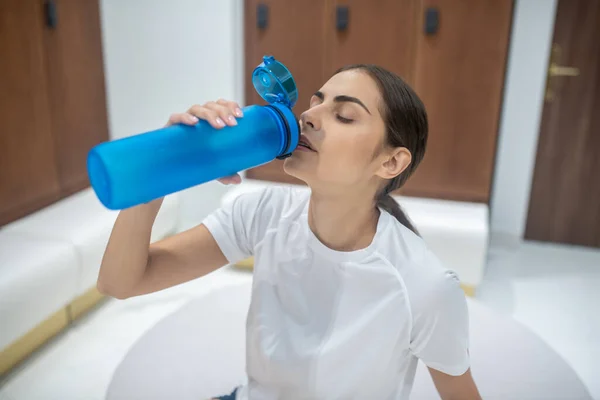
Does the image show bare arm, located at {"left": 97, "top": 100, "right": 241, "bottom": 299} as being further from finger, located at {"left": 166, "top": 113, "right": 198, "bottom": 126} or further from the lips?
the lips

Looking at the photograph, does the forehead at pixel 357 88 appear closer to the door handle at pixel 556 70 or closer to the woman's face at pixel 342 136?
the woman's face at pixel 342 136

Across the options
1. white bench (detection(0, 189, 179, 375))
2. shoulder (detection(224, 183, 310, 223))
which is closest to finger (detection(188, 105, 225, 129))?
shoulder (detection(224, 183, 310, 223))

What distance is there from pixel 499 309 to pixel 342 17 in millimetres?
1485

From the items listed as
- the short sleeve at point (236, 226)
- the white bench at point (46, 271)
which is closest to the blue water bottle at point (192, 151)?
the short sleeve at point (236, 226)

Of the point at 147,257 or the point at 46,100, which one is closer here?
the point at 147,257

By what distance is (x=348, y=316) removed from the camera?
1068 millimetres

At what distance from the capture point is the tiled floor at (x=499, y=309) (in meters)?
1.86

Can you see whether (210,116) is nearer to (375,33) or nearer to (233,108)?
(233,108)

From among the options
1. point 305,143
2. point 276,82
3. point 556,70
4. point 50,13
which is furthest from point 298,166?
point 556,70

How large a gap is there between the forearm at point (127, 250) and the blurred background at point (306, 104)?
3.36 ft

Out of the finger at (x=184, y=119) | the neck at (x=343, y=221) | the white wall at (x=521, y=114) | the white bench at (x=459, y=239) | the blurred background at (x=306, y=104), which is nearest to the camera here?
the finger at (x=184, y=119)

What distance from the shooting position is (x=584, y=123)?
9.37 feet

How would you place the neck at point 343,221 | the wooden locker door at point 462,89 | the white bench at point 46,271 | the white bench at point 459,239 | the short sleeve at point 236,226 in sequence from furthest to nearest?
the wooden locker door at point 462,89
the white bench at point 459,239
the white bench at point 46,271
the short sleeve at point 236,226
the neck at point 343,221

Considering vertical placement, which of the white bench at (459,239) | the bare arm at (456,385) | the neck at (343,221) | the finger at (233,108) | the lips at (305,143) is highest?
the finger at (233,108)
